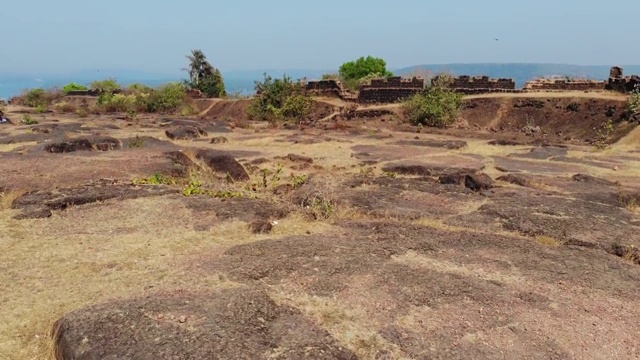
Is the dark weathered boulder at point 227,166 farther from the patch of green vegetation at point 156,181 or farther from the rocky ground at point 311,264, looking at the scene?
the patch of green vegetation at point 156,181

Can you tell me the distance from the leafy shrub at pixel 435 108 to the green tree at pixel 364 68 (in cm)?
3103

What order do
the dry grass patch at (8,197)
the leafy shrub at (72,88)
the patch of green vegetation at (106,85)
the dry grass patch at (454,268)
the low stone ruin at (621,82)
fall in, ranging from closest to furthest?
the dry grass patch at (454,268), the dry grass patch at (8,197), the low stone ruin at (621,82), the patch of green vegetation at (106,85), the leafy shrub at (72,88)

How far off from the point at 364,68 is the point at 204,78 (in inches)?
749

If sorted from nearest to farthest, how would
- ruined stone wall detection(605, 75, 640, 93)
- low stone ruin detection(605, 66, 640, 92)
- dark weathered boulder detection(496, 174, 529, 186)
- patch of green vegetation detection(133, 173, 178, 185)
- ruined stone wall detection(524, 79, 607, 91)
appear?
patch of green vegetation detection(133, 173, 178, 185) < dark weathered boulder detection(496, 174, 529, 186) < ruined stone wall detection(605, 75, 640, 93) < low stone ruin detection(605, 66, 640, 92) < ruined stone wall detection(524, 79, 607, 91)

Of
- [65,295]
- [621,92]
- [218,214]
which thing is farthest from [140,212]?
[621,92]

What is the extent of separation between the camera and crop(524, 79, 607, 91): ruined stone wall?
102 ft

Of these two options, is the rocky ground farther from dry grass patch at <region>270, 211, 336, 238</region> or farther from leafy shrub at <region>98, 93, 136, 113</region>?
leafy shrub at <region>98, 93, 136, 113</region>

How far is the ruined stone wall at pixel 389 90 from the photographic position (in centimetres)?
3647

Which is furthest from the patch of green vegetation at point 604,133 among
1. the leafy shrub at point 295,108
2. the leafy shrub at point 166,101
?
the leafy shrub at point 166,101

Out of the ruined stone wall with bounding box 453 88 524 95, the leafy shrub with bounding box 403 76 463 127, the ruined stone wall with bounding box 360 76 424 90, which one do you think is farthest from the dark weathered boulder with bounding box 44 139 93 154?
the ruined stone wall with bounding box 453 88 524 95

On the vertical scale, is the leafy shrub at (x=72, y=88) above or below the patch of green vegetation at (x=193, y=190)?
above

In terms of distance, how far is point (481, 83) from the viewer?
35.1m

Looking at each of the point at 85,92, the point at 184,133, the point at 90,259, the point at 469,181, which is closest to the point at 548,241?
the point at 469,181

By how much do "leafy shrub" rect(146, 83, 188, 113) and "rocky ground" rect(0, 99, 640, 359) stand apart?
30.2 meters
